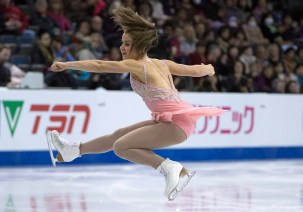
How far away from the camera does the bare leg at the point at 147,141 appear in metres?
5.30

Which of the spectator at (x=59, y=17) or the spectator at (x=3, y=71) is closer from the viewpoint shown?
A: the spectator at (x=3, y=71)

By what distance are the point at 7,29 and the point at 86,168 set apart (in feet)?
10.1

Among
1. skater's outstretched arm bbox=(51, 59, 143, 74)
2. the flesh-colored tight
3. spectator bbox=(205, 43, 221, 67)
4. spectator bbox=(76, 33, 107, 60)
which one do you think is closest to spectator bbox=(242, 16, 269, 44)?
spectator bbox=(205, 43, 221, 67)

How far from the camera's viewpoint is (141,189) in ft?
23.4

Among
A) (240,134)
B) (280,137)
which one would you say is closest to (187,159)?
(240,134)

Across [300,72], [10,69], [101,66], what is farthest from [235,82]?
[101,66]

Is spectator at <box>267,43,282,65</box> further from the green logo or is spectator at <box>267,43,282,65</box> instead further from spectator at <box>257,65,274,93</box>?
the green logo

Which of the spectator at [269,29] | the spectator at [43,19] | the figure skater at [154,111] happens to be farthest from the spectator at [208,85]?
the figure skater at [154,111]

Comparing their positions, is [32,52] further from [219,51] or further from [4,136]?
[219,51]

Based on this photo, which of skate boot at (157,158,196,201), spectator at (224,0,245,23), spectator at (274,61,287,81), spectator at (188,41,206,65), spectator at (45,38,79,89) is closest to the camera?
skate boot at (157,158,196,201)

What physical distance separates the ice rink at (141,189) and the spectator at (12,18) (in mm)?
2858

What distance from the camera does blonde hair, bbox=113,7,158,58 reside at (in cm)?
539

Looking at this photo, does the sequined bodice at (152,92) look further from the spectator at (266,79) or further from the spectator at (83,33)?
the spectator at (266,79)

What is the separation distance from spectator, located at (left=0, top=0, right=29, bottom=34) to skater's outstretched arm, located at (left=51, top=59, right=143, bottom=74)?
6.29 metres
